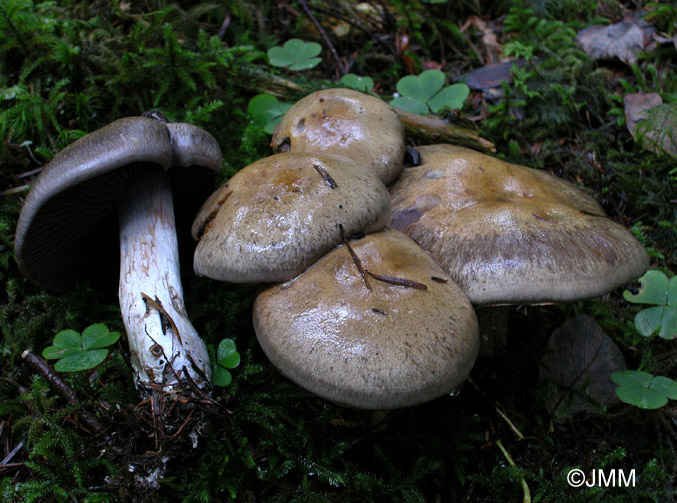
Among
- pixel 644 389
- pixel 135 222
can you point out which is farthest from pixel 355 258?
pixel 644 389

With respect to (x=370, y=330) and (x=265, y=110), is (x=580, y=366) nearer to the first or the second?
(x=370, y=330)

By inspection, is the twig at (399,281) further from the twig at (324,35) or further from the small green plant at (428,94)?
the twig at (324,35)

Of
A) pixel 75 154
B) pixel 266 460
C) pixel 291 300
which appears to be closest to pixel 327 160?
pixel 291 300

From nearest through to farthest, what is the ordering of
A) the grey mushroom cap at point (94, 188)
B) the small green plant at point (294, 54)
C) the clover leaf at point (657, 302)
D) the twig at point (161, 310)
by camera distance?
the grey mushroom cap at point (94, 188) < the twig at point (161, 310) < the clover leaf at point (657, 302) < the small green plant at point (294, 54)

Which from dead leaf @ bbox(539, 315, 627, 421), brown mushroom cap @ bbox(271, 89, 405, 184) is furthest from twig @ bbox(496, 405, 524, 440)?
brown mushroom cap @ bbox(271, 89, 405, 184)

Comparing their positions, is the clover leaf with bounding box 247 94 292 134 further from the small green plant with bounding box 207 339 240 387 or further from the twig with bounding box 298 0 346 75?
the small green plant with bounding box 207 339 240 387

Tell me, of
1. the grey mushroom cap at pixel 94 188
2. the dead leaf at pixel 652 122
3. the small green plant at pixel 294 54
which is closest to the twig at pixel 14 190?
the grey mushroom cap at pixel 94 188

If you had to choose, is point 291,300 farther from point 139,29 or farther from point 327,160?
point 139,29
